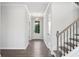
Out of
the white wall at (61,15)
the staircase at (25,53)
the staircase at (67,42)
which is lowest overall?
the staircase at (25,53)

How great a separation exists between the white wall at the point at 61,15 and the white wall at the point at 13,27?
172 cm

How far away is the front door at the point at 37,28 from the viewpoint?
496 inches

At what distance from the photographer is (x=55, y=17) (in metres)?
5.26

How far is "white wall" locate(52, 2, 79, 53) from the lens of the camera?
5.23 metres

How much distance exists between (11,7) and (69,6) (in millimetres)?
2483

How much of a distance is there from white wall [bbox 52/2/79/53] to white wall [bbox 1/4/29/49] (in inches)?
→ 67.9

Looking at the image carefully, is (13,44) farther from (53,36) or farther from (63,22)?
(63,22)

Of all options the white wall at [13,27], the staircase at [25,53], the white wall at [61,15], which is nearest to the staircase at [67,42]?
the white wall at [61,15]

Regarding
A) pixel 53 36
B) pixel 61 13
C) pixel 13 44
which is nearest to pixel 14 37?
pixel 13 44

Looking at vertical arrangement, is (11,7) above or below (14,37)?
above

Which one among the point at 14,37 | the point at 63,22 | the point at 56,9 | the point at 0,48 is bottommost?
the point at 0,48

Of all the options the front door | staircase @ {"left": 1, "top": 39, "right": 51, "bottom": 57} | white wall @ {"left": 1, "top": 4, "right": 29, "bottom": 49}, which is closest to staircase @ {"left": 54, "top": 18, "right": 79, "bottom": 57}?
staircase @ {"left": 1, "top": 39, "right": 51, "bottom": 57}

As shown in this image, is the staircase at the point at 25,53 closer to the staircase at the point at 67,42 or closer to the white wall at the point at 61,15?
the white wall at the point at 61,15

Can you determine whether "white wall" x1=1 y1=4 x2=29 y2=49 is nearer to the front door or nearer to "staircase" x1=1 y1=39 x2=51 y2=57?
"staircase" x1=1 y1=39 x2=51 y2=57
